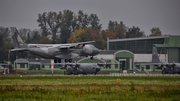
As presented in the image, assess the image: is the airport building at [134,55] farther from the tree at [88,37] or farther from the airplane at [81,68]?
the tree at [88,37]

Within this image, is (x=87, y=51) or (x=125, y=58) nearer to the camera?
(x=87, y=51)

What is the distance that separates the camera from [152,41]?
12538 cm

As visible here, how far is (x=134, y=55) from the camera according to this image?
125500 millimetres

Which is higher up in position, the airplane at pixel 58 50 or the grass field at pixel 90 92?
the airplane at pixel 58 50

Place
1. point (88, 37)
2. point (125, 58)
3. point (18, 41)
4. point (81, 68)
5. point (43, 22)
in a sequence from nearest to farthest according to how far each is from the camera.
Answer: point (18, 41) < point (81, 68) < point (125, 58) < point (88, 37) < point (43, 22)

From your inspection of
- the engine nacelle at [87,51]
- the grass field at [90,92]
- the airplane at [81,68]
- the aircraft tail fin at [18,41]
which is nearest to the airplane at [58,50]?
the engine nacelle at [87,51]

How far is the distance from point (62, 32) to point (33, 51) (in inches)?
4005

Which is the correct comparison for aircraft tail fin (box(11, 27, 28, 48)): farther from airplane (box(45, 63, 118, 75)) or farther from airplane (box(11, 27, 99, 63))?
airplane (box(45, 63, 118, 75))

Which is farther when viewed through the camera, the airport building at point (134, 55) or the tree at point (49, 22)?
the tree at point (49, 22)

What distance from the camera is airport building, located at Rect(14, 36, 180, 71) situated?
11144 cm

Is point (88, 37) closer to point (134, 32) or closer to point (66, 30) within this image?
point (66, 30)

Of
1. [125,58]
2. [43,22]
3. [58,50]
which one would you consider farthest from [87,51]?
[43,22]

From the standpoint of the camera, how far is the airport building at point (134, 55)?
111 meters

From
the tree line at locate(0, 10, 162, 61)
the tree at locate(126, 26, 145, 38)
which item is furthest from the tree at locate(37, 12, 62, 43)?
the tree at locate(126, 26, 145, 38)
